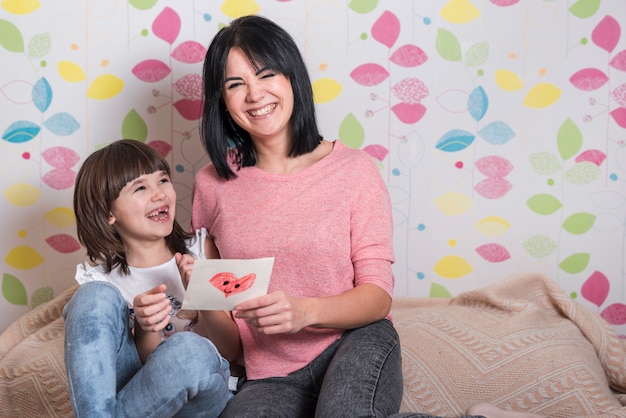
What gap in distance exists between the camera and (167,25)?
2377mm

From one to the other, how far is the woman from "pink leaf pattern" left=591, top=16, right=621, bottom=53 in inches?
47.2

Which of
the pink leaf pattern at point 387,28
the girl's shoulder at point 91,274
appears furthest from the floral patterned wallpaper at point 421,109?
the girl's shoulder at point 91,274

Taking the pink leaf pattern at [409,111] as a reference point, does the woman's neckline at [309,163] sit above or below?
below

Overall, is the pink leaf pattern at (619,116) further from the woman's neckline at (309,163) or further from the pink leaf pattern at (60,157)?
the pink leaf pattern at (60,157)

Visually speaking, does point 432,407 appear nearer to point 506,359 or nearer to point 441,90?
point 506,359

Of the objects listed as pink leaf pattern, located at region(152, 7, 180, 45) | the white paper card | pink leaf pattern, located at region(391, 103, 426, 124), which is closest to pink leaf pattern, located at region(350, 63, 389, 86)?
pink leaf pattern, located at region(391, 103, 426, 124)

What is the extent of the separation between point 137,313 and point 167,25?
4.20 ft

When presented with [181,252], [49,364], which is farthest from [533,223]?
[49,364]

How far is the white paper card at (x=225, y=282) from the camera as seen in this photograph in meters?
1.37

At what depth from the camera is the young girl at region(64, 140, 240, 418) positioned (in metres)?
1.36

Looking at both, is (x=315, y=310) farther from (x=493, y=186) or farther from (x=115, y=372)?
(x=493, y=186)

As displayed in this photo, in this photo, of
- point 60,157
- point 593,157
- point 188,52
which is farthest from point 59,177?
point 593,157

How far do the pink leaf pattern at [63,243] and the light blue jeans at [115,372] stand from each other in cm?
112

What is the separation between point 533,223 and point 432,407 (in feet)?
3.04
